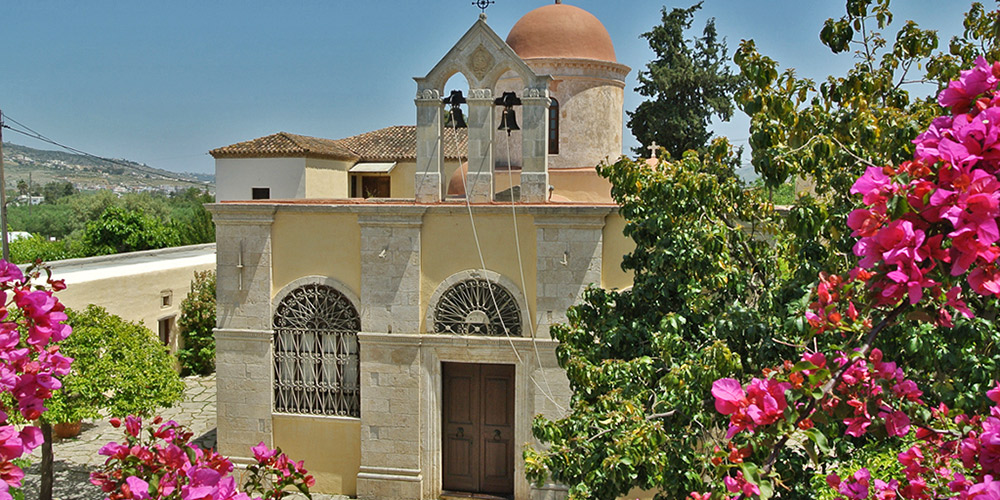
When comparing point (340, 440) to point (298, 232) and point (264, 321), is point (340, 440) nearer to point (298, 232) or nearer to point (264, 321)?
point (264, 321)

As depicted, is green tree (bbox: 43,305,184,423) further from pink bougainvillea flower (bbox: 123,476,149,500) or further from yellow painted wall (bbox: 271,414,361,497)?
pink bougainvillea flower (bbox: 123,476,149,500)

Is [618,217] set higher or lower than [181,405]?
higher

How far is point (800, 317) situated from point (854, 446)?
1.76 metres

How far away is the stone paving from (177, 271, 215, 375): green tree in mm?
810

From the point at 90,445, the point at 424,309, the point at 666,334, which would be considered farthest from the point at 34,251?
the point at 666,334

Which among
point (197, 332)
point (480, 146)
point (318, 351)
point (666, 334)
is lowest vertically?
point (197, 332)

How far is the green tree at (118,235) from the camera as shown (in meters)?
30.1

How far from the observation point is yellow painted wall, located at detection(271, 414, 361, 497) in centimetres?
1213

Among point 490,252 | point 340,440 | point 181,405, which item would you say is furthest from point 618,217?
point 181,405

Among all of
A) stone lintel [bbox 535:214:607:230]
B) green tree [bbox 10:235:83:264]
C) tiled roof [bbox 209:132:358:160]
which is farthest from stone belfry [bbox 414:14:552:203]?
green tree [bbox 10:235:83:264]

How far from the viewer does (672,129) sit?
28719mm

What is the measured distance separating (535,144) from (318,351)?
4.62 metres

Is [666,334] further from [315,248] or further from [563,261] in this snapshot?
[315,248]

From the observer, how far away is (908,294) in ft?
7.84
